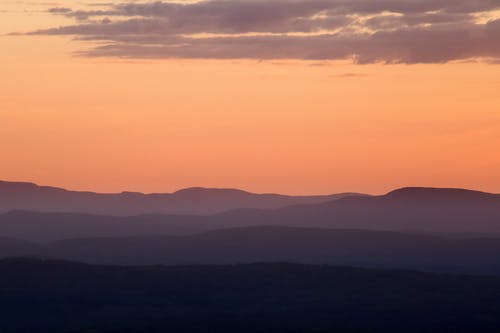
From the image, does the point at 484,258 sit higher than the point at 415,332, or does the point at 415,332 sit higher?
the point at 415,332

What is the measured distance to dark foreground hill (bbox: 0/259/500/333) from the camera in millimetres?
97000

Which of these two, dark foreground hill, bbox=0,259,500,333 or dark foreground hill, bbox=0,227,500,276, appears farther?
dark foreground hill, bbox=0,227,500,276

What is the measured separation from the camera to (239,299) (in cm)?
11662

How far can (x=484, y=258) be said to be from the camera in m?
181

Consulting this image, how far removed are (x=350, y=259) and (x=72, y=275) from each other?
58254mm

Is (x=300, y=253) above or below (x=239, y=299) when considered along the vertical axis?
below

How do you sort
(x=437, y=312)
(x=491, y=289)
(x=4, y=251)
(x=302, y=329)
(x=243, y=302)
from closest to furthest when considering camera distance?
(x=302, y=329)
(x=437, y=312)
(x=243, y=302)
(x=491, y=289)
(x=4, y=251)

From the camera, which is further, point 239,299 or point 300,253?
point 300,253

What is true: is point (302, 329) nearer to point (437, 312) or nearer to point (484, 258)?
point (437, 312)

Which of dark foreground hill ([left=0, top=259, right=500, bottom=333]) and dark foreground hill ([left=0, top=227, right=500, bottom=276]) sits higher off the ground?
dark foreground hill ([left=0, top=259, right=500, bottom=333])

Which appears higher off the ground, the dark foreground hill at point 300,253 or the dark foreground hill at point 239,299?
the dark foreground hill at point 239,299

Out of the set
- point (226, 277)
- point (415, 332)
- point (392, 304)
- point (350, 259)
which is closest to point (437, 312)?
point (392, 304)

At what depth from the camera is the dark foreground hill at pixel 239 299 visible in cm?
9700

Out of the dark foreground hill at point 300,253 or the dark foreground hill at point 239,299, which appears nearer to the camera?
the dark foreground hill at point 239,299
